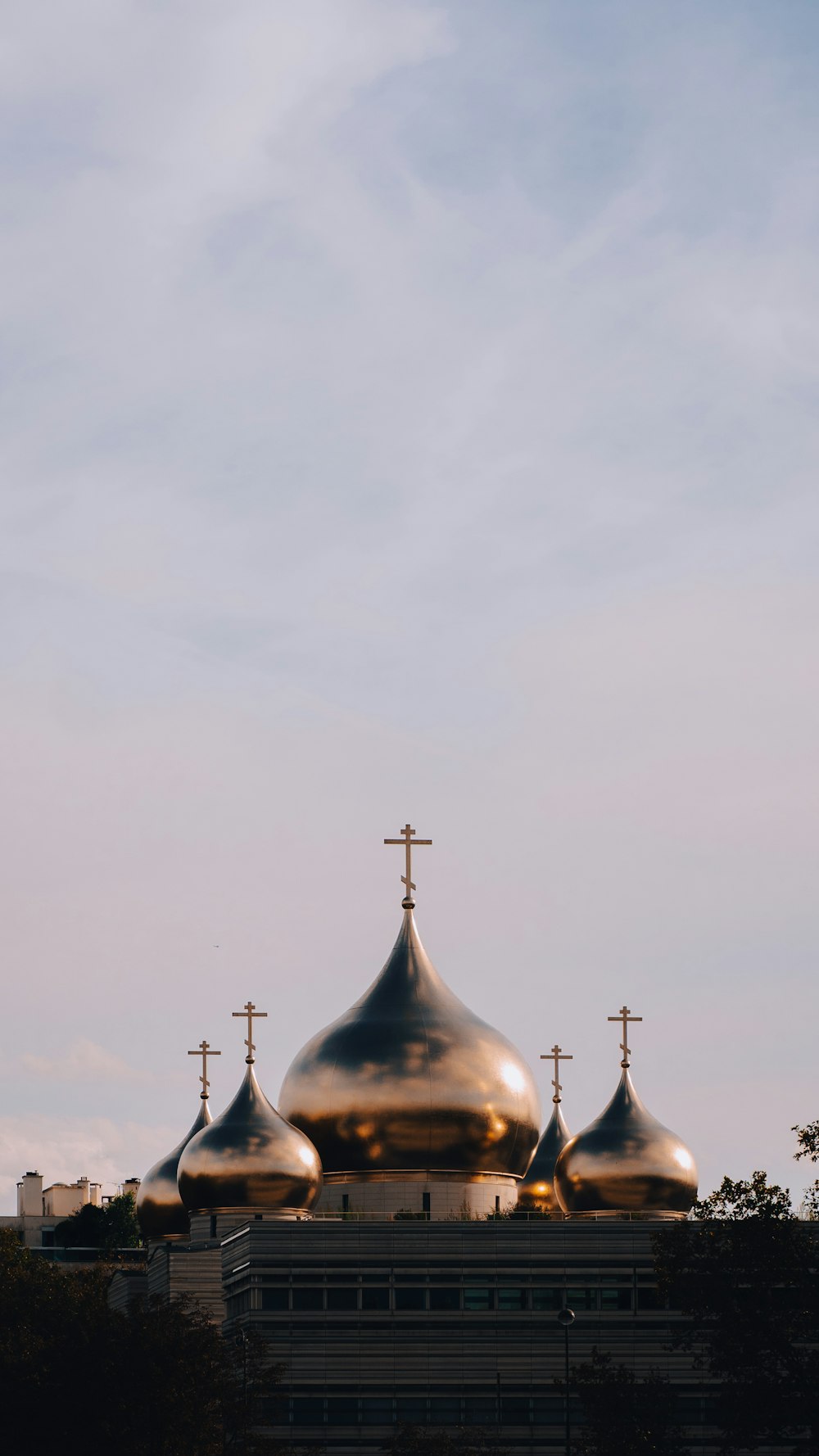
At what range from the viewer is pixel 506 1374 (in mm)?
65125

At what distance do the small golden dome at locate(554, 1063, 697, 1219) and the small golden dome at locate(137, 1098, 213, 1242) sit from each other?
15786 millimetres

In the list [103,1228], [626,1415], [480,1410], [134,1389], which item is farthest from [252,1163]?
[103,1228]

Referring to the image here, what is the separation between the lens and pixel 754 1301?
5084cm

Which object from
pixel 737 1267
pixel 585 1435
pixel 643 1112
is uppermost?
pixel 643 1112

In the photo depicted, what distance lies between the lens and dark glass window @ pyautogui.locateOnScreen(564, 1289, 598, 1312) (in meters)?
65.8

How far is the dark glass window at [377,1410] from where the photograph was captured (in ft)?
211

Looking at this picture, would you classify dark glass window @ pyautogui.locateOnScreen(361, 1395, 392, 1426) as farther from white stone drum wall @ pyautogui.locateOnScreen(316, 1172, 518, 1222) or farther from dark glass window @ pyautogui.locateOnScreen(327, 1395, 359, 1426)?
white stone drum wall @ pyautogui.locateOnScreen(316, 1172, 518, 1222)

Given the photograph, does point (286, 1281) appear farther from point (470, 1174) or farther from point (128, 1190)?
point (128, 1190)

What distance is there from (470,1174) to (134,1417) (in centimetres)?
2083

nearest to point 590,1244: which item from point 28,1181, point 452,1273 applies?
point 452,1273

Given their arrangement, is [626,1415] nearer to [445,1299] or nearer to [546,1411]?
[546,1411]

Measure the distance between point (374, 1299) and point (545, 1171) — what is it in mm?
19681

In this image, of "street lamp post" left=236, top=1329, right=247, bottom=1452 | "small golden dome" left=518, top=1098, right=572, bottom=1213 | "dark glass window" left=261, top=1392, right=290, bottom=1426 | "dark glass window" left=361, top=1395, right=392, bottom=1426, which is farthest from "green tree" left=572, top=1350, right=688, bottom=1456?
"small golden dome" left=518, top=1098, right=572, bottom=1213

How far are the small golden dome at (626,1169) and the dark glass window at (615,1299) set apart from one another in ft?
16.7
